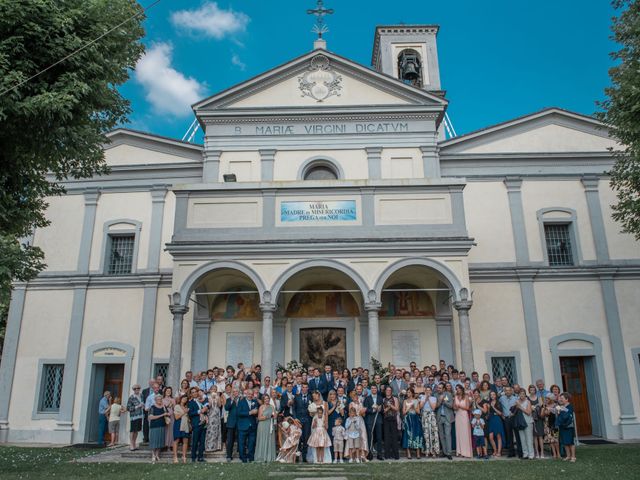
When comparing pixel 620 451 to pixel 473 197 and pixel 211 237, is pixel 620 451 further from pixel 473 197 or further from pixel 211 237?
pixel 211 237

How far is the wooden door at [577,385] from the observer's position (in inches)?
630

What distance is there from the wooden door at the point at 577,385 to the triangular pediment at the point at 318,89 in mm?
9614

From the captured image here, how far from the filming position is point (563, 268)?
54.7ft

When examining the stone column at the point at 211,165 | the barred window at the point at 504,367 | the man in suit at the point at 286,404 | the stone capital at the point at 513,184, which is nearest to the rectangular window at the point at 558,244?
the stone capital at the point at 513,184

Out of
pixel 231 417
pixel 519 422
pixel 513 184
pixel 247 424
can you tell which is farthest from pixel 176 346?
pixel 513 184

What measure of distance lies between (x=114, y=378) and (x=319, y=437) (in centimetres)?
917

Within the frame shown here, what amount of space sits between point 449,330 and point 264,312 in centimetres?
593

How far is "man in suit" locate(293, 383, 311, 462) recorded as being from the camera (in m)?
10.7

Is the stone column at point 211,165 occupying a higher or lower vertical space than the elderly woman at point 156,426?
higher

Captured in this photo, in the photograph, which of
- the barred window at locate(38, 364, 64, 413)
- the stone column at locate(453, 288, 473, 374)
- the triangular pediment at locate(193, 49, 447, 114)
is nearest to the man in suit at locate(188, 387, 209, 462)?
the stone column at locate(453, 288, 473, 374)

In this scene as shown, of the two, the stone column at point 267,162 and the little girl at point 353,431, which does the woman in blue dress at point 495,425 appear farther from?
the stone column at point 267,162

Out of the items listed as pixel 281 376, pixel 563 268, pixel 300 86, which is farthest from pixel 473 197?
pixel 281 376

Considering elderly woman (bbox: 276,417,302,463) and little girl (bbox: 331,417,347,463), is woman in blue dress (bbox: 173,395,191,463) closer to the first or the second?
elderly woman (bbox: 276,417,302,463)

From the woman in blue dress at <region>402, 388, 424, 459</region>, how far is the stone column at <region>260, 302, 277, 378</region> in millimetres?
3786
